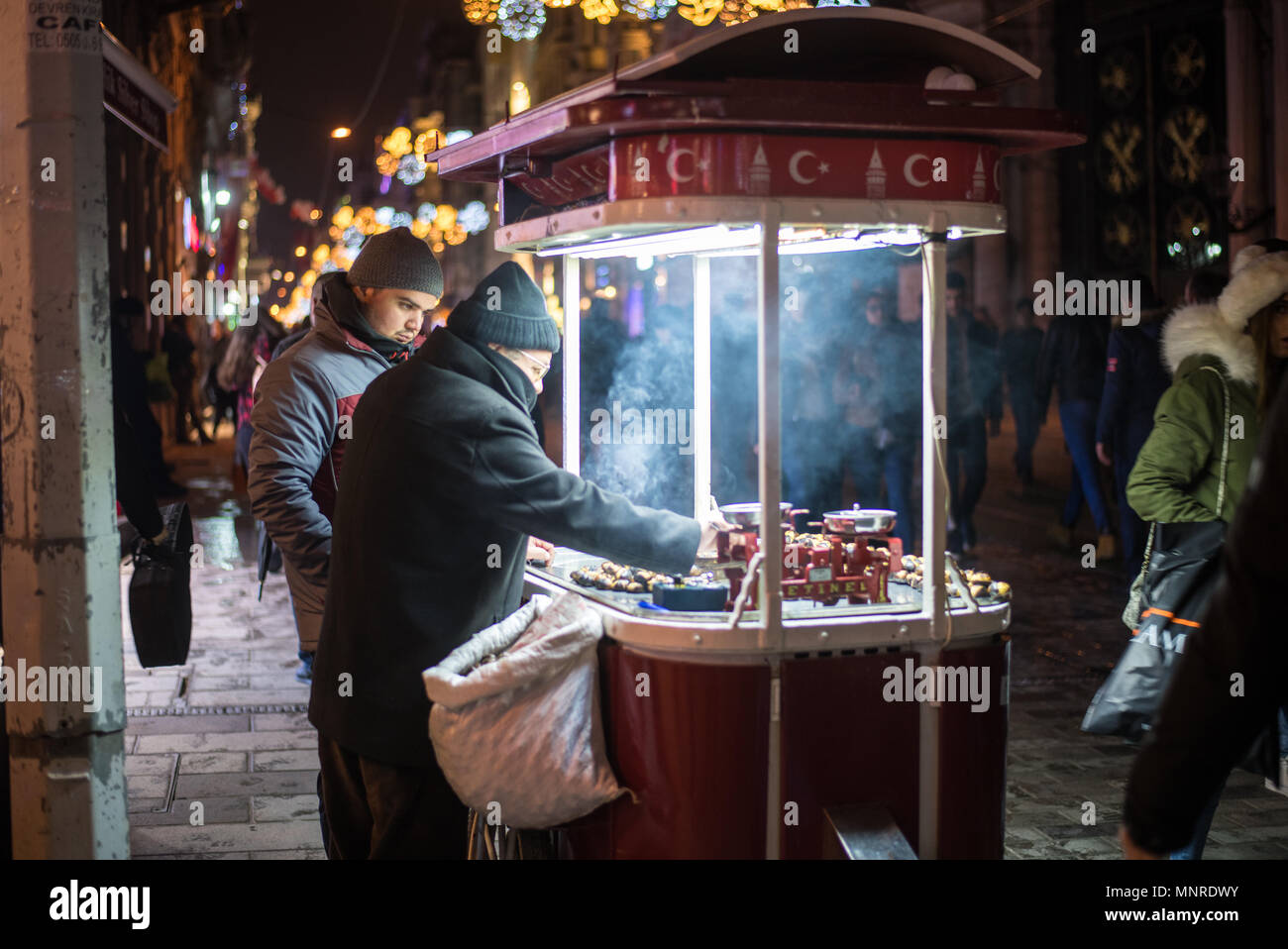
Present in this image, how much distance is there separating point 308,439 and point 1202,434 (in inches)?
128

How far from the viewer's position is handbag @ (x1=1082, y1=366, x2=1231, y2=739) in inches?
167

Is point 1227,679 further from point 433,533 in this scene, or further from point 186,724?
point 186,724

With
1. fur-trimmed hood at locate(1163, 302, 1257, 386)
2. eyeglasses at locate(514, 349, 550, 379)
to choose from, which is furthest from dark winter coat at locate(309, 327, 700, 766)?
fur-trimmed hood at locate(1163, 302, 1257, 386)

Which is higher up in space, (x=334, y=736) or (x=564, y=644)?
(x=564, y=644)

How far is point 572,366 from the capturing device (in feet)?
17.5

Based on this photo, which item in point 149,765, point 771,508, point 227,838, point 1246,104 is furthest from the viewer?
point 1246,104

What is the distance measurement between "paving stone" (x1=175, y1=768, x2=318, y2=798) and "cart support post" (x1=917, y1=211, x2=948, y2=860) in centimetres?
315

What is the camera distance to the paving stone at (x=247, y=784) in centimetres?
586

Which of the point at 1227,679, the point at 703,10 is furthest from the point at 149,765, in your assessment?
the point at 703,10

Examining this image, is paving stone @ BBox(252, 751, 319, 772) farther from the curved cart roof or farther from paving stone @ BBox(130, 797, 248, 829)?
the curved cart roof
